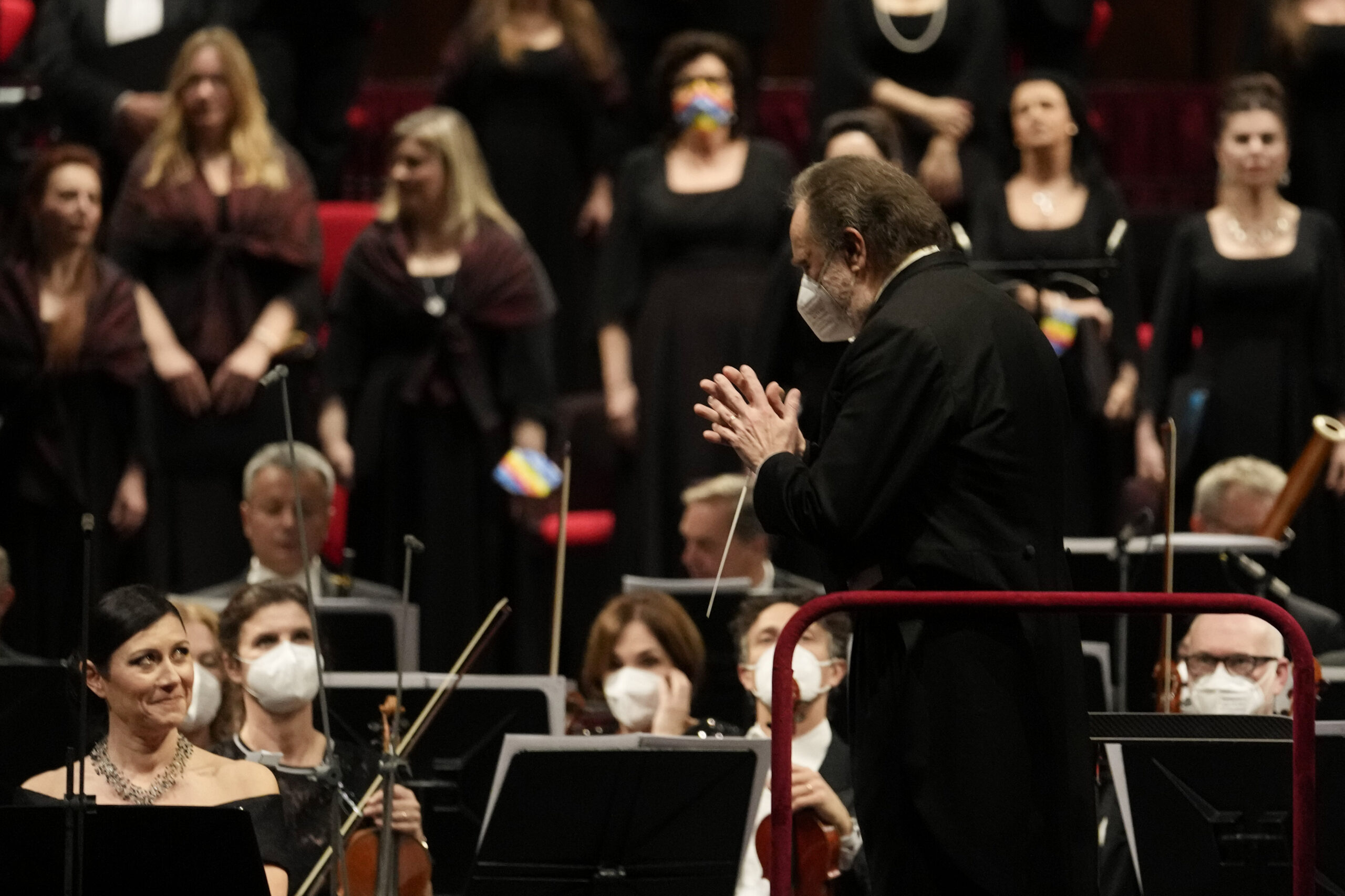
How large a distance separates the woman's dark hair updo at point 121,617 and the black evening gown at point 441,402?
2166mm

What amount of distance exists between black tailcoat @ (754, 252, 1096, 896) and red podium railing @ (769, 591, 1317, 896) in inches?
4.4

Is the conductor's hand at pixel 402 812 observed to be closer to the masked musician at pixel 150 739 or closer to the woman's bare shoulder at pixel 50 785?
the masked musician at pixel 150 739

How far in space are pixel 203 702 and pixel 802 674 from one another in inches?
51.2

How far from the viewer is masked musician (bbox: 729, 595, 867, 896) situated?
4.36 metres

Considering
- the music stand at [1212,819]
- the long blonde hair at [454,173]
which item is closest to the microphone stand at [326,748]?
the music stand at [1212,819]

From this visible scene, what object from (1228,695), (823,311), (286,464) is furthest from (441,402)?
(823,311)

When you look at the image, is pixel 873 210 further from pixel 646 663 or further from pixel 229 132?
pixel 229 132

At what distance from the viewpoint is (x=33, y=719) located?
4727mm

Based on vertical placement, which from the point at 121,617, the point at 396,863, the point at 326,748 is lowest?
the point at 396,863

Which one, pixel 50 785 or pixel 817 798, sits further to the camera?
pixel 817 798

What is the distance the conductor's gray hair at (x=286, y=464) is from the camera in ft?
19.7

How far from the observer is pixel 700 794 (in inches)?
162

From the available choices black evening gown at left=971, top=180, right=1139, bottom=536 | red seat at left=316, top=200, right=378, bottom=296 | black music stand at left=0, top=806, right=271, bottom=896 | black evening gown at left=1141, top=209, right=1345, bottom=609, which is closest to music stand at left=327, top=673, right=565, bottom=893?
black music stand at left=0, top=806, right=271, bottom=896

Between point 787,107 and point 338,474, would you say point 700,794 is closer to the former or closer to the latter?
point 338,474
